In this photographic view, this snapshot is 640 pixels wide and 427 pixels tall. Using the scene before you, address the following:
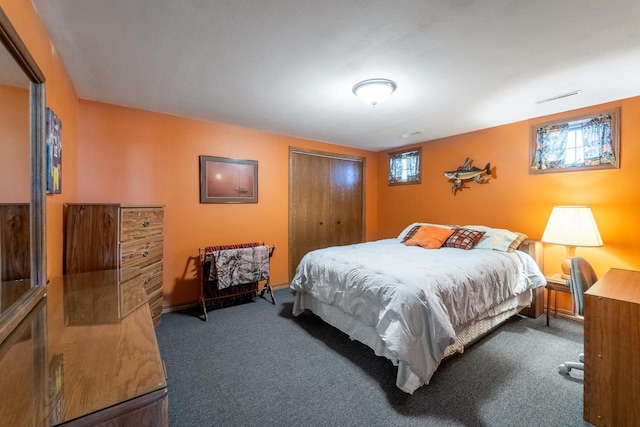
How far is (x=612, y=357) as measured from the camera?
145 centimetres

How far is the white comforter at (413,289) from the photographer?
1717 millimetres

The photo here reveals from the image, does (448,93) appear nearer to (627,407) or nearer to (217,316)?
(627,407)

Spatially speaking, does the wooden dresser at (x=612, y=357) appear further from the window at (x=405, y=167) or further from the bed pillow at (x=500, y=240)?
the window at (x=405, y=167)

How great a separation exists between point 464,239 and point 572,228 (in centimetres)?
94

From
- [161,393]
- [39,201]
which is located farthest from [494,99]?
[39,201]

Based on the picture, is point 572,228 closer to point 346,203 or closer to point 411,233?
point 411,233

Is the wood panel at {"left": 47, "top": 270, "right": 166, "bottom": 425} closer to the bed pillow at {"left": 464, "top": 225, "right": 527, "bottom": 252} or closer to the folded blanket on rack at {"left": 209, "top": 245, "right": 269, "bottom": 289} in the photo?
the folded blanket on rack at {"left": 209, "top": 245, "right": 269, "bottom": 289}

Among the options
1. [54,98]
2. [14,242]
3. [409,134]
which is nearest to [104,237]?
[54,98]

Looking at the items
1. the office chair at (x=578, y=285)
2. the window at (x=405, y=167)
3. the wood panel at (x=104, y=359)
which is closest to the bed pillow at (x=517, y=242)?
the office chair at (x=578, y=285)

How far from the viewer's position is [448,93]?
2.50 metres

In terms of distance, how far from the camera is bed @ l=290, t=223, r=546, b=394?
5.66ft

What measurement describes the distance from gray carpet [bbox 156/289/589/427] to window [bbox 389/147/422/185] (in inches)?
102

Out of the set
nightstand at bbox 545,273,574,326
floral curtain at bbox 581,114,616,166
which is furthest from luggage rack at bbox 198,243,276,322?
floral curtain at bbox 581,114,616,166

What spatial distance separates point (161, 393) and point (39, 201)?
125 cm
